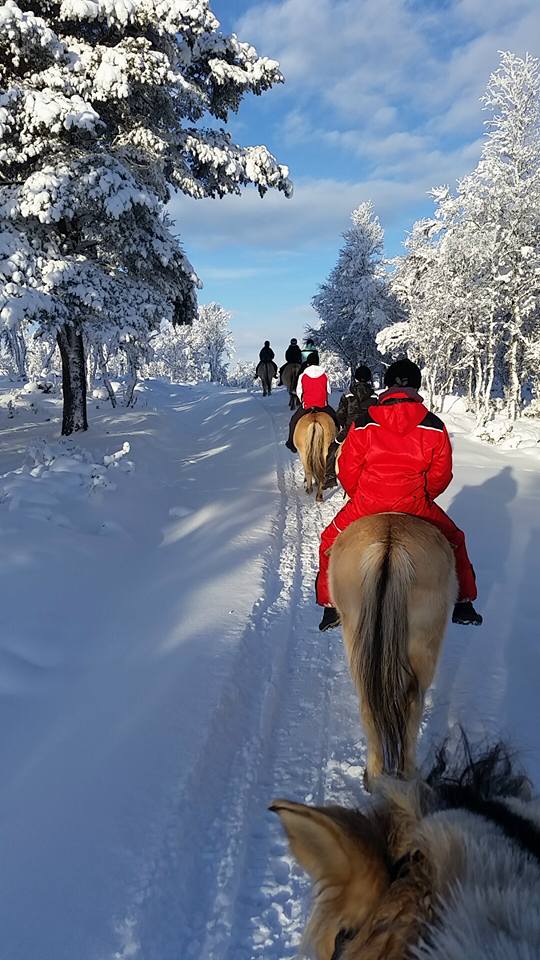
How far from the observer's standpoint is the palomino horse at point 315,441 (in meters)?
9.69

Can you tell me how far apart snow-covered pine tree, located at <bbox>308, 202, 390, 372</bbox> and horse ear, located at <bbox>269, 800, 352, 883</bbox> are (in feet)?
131

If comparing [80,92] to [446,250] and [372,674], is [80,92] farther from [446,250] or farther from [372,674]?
[446,250]

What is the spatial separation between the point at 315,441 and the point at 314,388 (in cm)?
124

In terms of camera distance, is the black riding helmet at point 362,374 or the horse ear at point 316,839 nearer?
the horse ear at point 316,839

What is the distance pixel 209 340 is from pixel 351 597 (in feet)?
268

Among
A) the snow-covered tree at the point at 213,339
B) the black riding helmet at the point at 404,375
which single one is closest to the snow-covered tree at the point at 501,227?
the black riding helmet at the point at 404,375

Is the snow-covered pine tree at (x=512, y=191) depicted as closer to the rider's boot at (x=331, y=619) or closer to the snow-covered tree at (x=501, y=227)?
the snow-covered tree at (x=501, y=227)

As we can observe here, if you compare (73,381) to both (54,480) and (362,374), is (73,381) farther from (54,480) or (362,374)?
(362,374)

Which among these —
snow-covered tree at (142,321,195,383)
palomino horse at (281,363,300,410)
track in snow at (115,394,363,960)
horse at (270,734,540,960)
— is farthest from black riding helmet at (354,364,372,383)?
snow-covered tree at (142,321,195,383)

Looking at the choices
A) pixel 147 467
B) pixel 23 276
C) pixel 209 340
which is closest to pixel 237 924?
pixel 147 467

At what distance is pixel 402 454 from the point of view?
11.3ft

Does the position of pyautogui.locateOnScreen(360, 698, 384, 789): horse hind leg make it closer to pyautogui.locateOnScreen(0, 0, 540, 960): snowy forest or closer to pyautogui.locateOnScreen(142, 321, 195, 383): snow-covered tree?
pyautogui.locateOnScreen(0, 0, 540, 960): snowy forest

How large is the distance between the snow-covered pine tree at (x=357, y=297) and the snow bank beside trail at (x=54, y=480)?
107 feet

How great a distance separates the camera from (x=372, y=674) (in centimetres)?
293
